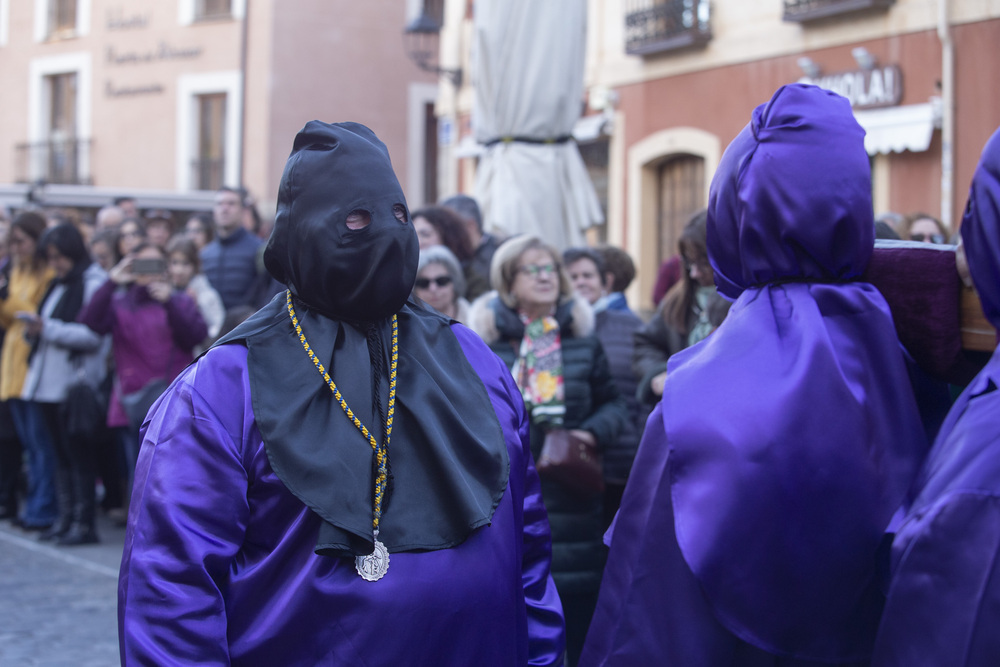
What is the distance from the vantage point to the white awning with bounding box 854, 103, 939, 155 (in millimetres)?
12023

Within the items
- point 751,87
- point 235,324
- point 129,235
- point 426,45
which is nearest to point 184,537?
point 235,324

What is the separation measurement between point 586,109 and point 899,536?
15703mm

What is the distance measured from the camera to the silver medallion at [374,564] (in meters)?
2.17

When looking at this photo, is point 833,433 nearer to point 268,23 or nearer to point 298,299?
point 298,299

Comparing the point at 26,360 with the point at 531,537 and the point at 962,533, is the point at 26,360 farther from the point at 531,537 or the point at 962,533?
the point at 962,533

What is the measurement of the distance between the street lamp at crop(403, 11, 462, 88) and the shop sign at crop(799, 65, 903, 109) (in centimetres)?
690

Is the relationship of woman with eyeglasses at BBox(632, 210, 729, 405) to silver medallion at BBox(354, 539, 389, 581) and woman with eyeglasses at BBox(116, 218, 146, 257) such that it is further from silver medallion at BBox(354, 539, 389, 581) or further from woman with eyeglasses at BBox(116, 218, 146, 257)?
woman with eyeglasses at BBox(116, 218, 146, 257)

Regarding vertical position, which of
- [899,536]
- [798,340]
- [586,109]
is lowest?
[899,536]

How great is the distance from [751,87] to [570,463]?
10946 millimetres

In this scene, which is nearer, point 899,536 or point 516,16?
point 899,536

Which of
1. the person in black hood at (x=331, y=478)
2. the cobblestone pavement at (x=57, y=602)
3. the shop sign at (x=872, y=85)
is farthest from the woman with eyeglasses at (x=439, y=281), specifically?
the shop sign at (x=872, y=85)

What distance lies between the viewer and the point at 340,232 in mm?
2285

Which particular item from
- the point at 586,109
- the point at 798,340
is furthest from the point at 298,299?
the point at 586,109

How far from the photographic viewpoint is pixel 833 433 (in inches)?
86.9
